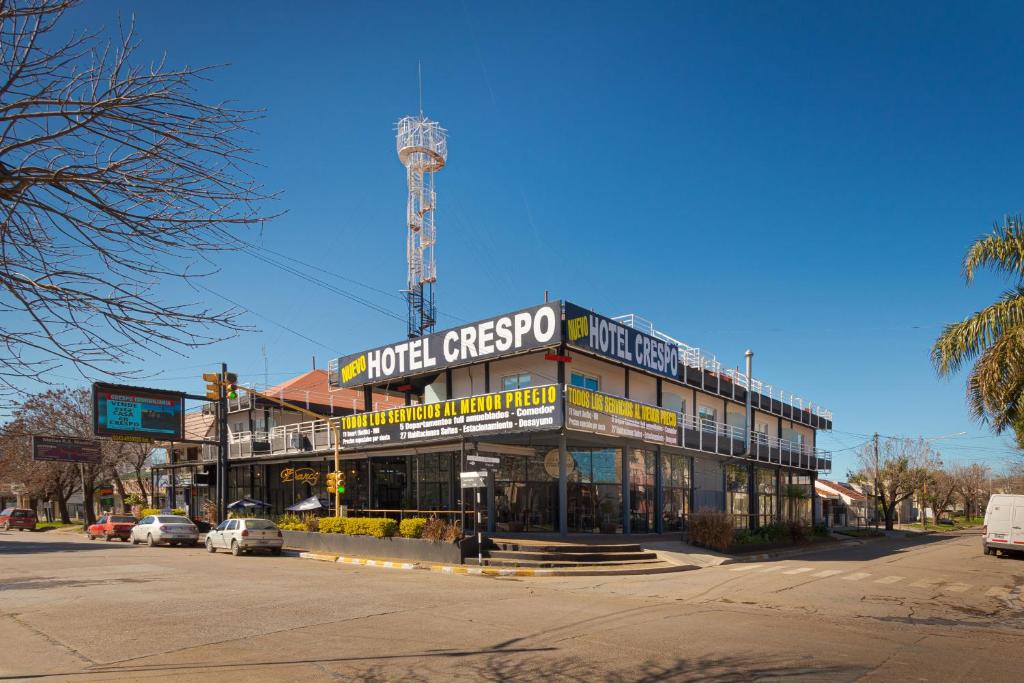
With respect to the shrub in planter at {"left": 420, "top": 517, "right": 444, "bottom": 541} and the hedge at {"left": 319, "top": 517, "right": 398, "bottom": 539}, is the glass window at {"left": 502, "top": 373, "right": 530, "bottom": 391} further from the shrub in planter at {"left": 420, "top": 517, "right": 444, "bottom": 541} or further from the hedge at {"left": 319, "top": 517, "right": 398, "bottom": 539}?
the hedge at {"left": 319, "top": 517, "right": 398, "bottom": 539}

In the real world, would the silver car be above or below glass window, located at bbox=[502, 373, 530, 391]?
below

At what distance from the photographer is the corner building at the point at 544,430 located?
1035 inches

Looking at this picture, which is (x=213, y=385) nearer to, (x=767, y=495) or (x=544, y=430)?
(x=544, y=430)

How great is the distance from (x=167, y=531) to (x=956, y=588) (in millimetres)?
29655

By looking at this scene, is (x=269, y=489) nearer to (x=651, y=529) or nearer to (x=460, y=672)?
(x=651, y=529)

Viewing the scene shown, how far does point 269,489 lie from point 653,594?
3163 cm

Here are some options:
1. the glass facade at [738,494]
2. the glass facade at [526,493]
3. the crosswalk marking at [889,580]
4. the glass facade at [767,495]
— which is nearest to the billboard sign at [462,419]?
the glass facade at [526,493]

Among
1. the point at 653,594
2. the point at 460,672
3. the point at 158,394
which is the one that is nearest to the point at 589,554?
the point at 653,594

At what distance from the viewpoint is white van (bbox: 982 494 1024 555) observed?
1118 inches

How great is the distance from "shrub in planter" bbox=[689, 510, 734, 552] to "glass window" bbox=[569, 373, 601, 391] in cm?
610

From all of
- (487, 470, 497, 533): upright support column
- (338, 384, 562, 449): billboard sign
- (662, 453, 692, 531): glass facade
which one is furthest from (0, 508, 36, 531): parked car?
(662, 453, 692, 531): glass facade

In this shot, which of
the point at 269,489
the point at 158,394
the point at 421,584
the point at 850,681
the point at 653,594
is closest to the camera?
the point at 850,681

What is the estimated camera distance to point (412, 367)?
104 feet

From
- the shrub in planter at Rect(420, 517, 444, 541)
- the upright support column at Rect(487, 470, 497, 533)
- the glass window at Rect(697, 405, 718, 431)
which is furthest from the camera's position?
the glass window at Rect(697, 405, 718, 431)
